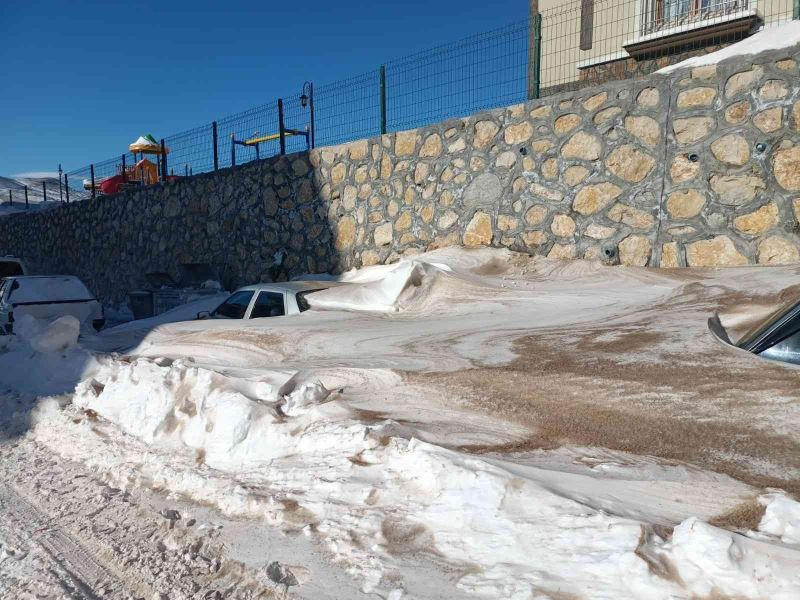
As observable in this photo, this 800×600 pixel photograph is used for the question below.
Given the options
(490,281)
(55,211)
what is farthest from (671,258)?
(55,211)

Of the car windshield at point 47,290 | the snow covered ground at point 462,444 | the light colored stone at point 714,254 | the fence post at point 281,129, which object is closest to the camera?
the snow covered ground at point 462,444

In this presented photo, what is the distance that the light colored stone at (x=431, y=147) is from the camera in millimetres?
9695

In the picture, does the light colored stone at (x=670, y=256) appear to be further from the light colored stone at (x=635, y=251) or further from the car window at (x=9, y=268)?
the car window at (x=9, y=268)

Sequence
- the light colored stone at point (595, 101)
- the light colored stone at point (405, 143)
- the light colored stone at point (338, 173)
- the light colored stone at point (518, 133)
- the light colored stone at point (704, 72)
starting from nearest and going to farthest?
1. the light colored stone at point (704, 72)
2. the light colored stone at point (595, 101)
3. the light colored stone at point (518, 133)
4. the light colored stone at point (405, 143)
5. the light colored stone at point (338, 173)

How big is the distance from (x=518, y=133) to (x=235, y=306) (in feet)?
14.6

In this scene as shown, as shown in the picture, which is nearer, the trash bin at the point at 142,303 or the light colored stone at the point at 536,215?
the light colored stone at the point at 536,215

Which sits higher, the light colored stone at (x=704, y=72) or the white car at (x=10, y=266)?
the light colored stone at (x=704, y=72)

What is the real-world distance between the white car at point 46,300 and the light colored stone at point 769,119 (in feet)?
31.5

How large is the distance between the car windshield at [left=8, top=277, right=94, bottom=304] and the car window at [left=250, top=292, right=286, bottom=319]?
182 inches

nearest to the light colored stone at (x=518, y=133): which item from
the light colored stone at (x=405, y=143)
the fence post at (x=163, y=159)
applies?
the light colored stone at (x=405, y=143)

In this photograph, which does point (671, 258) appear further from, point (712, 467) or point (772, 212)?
point (712, 467)

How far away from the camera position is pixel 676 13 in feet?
42.9

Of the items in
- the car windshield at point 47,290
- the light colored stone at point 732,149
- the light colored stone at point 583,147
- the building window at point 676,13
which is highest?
the building window at point 676,13

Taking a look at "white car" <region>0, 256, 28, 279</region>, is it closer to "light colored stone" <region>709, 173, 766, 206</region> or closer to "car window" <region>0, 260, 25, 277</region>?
"car window" <region>0, 260, 25, 277</region>
